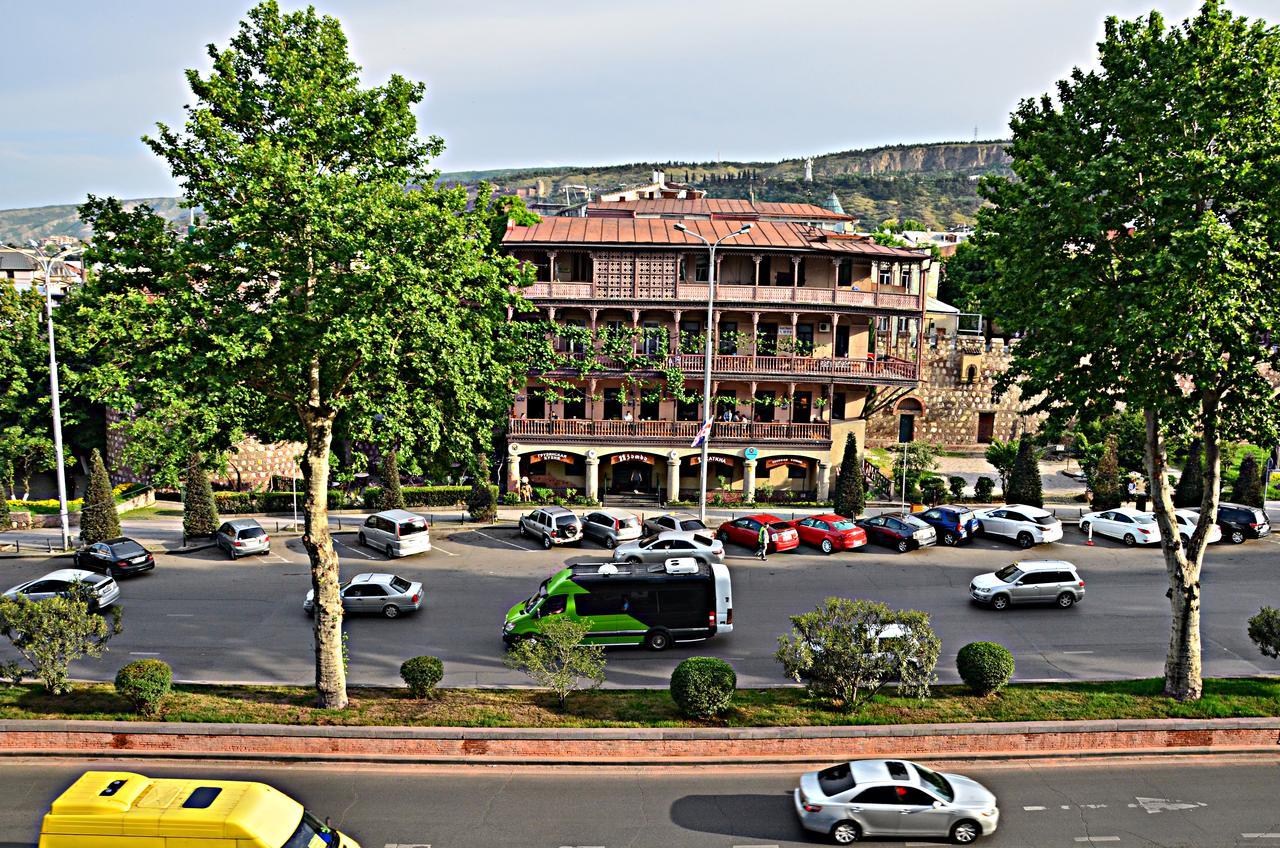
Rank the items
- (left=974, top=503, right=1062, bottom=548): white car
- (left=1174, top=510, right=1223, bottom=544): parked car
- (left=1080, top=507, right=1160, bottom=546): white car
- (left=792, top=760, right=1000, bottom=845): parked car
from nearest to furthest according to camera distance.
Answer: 1. (left=792, top=760, right=1000, bottom=845): parked car
2. (left=1174, top=510, right=1223, bottom=544): parked car
3. (left=1080, top=507, right=1160, bottom=546): white car
4. (left=974, top=503, right=1062, bottom=548): white car

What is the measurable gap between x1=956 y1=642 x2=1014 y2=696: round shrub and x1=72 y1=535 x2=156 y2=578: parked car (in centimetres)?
2813

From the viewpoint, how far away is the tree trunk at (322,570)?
20.7 m

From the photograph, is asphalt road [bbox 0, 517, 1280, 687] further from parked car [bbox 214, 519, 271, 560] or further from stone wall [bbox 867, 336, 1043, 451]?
stone wall [bbox 867, 336, 1043, 451]

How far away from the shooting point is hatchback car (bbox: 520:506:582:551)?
37.7 m

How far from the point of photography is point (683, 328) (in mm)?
49469

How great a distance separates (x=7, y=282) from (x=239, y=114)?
4850 centimetres

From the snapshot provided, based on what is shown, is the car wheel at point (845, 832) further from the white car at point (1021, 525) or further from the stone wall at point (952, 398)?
the stone wall at point (952, 398)

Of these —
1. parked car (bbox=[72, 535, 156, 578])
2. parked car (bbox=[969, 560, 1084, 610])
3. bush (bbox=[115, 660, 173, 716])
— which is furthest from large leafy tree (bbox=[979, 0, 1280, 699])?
parked car (bbox=[72, 535, 156, 578])

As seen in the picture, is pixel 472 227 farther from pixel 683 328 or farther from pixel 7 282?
pixel 7 282

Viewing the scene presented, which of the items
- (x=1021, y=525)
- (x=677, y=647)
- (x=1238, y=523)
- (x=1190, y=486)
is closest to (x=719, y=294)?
(x=1021, y=525)

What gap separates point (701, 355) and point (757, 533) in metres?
14.3

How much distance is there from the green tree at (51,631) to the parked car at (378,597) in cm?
732

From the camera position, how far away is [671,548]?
1340 inches

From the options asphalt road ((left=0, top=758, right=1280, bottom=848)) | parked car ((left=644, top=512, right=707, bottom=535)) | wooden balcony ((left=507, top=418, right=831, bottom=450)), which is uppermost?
wooden balcony ((left=507, top=418, right=831, bottom=450))
